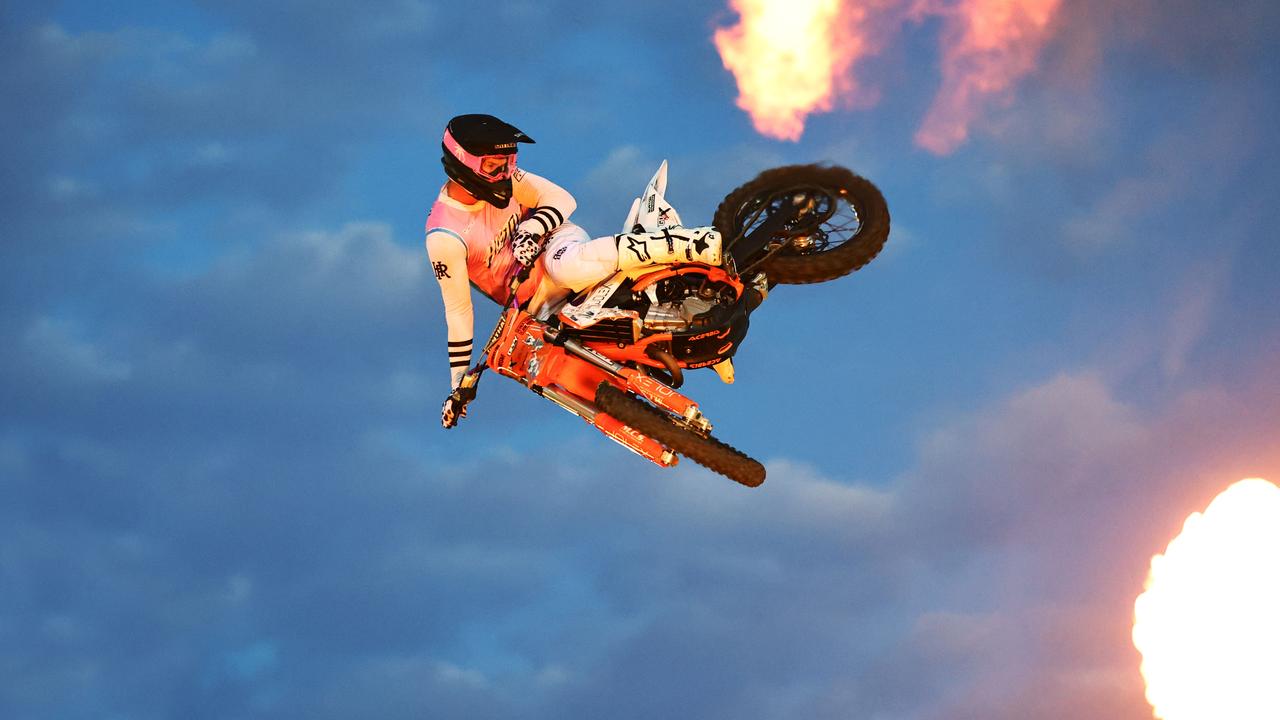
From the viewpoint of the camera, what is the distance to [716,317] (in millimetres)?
25047

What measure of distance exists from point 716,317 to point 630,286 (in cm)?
117

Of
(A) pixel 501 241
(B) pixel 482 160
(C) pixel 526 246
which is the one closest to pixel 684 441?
(C) pixel 526 246

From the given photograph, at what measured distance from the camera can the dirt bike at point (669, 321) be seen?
81.1 ft

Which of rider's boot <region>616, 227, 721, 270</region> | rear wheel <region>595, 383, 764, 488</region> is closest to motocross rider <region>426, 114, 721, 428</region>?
rider's boot <region>616, 227, 721, 270</region>

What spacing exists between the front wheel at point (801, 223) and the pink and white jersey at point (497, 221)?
228cm

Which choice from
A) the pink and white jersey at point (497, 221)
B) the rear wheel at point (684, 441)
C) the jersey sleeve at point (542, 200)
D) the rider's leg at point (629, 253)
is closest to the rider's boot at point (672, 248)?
the rider's leg at point (629, 253)

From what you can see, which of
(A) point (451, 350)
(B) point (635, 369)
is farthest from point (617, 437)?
(A) point (451, 350)

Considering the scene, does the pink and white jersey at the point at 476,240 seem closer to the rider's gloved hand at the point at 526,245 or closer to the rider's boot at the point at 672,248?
the rider's gloved hand at the point at 526,245

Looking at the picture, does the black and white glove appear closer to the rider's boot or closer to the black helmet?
the black helmet

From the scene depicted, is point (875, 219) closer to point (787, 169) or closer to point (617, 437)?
point (787, 169)

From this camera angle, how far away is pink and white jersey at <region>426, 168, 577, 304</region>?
83.8ft

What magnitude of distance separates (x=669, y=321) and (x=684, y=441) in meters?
1.66

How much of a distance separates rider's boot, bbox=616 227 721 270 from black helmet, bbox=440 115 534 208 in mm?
1800

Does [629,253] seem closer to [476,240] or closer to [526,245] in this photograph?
[526,245]
